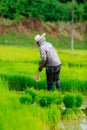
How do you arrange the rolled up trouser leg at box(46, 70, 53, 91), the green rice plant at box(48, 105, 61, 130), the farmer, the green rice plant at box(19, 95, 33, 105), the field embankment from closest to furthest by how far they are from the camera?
1. the green rice plant at box(48, 105, 61, 130)
2. the green rice plant at box(19, 95, 33, 105)
3. the farmer
4. the rolled up trouser leg at box(46, 70, 53, 91)
5. the field embankment

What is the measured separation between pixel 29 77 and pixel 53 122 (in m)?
5.49

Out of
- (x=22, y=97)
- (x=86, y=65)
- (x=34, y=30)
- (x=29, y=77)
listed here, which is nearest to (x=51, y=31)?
(x=34, y=30)

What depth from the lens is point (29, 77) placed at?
1342 centimetres

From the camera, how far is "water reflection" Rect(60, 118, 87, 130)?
828 centimetres

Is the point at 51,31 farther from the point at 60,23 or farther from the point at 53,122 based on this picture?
the point at 53,122

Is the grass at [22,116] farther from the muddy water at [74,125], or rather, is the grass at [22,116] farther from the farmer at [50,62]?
the farmer at [50,62]

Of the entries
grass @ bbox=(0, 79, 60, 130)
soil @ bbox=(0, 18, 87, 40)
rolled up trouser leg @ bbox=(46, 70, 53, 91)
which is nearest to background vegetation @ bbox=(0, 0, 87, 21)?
soil @ bbox=(0, 18, 87, 40)

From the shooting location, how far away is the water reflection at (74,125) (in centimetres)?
828

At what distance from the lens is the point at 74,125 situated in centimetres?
859

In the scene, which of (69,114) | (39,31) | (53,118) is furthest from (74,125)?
(39,31)

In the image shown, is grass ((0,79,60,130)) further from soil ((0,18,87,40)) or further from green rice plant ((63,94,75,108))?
soil ((0,18,87,40))

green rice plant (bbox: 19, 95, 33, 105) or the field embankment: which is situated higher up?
green rice plant (bbox: 19, 95, 33, 105)

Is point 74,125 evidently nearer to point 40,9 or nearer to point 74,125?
point 74,125

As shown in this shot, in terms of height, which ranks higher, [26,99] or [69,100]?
[26,99]
